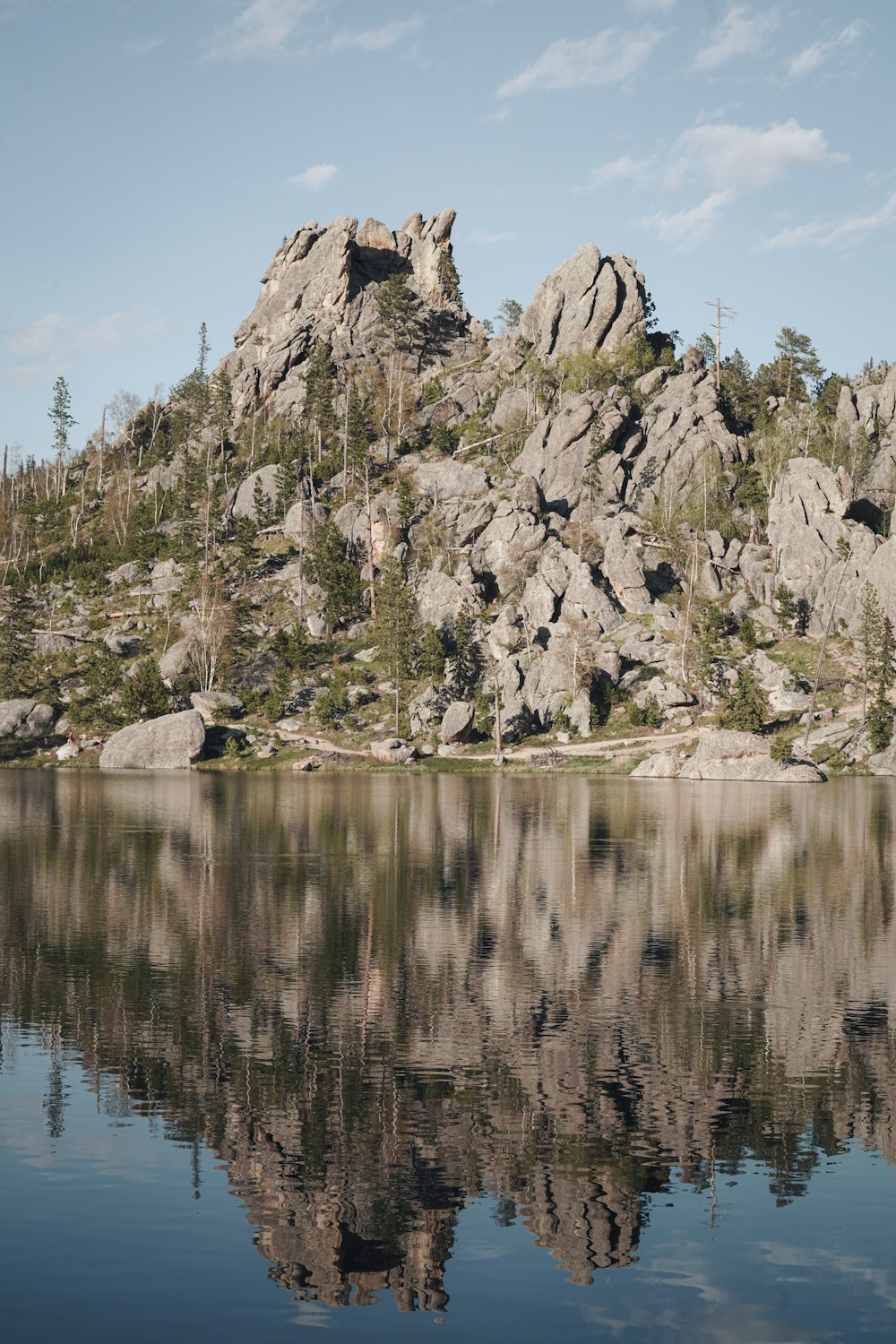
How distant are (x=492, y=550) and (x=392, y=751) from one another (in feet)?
134

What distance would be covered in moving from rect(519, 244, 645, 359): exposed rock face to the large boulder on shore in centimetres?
9527

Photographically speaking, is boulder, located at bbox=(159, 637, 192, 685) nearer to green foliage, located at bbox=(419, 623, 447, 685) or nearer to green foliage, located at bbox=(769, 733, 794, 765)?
green foliage, located at bbox=(419, 623, 447, 685)

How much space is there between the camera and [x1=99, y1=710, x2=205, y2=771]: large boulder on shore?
112 meters

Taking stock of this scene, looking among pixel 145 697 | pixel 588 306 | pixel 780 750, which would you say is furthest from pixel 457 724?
pixel 588 306

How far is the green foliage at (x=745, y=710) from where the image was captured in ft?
355

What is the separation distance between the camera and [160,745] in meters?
112

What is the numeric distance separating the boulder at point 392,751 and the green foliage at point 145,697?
2383 centimetres

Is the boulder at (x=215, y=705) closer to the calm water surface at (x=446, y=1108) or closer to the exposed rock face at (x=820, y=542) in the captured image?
the exposed rock face at (x=820, y=542)

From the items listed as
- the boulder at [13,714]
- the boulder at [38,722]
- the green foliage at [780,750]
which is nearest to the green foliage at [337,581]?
the boulder at [38,722]

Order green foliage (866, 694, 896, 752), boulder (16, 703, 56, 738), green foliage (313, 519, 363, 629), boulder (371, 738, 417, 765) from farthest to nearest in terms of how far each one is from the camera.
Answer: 1. green foliage (313, 519, 363, 629)
2. boulder (16, 703, 56, 738)
3. boulder (371, 738, 417, 765)
4. green foliage (866, 694, 896, 752)

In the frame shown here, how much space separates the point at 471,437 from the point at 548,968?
6164 inches

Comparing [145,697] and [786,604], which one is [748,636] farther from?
[145,697]

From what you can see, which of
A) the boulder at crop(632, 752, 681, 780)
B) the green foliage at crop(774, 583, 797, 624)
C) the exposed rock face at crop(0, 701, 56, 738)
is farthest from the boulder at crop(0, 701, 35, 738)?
the green foliage at crop(774, 583, 797, 624)

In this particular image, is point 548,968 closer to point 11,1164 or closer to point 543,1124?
point 543,1124
